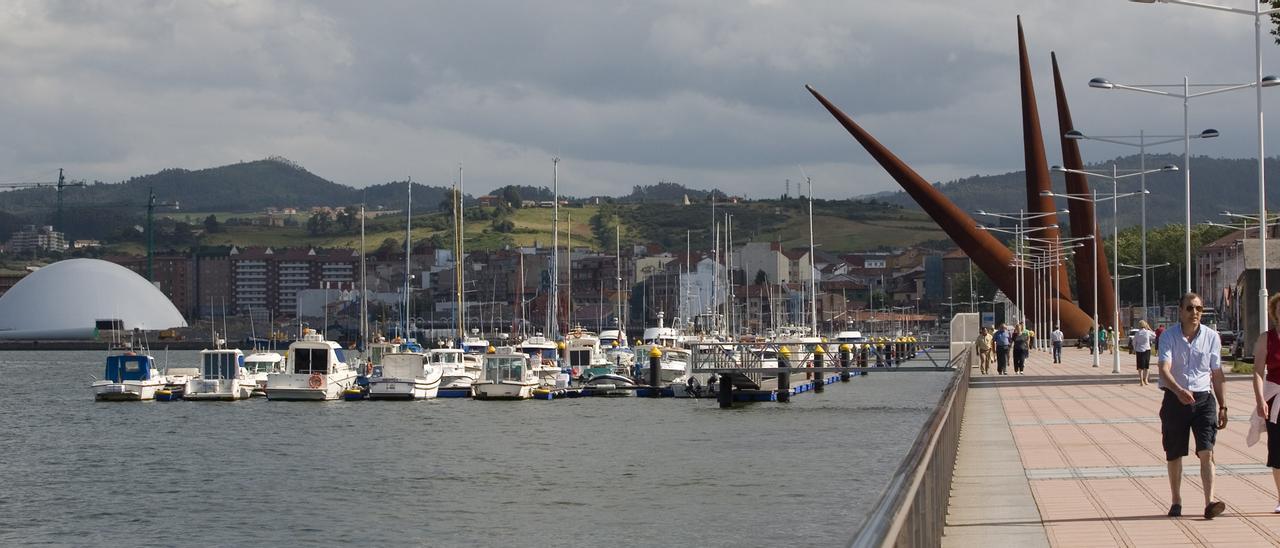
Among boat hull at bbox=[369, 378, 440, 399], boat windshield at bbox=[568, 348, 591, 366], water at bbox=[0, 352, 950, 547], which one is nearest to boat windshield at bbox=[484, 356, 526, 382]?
water at bbox=[0, 352, 950, 547]

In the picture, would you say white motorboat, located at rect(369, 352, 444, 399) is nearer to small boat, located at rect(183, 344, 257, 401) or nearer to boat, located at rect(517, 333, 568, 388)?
boat, located at rect(517, 333, 568, 388)

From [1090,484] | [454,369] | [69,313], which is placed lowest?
[1090,484]

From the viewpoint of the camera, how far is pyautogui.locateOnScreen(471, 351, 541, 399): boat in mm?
57281

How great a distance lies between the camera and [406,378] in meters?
58.8

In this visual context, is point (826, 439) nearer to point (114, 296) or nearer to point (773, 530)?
point (773, 530)

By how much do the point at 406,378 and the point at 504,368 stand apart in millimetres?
3532

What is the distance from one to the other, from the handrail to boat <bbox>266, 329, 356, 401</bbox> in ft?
154

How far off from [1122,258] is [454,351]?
105 m

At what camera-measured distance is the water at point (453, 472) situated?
80.6 ft

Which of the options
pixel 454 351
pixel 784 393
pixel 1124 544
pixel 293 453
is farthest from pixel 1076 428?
pixel 454 351

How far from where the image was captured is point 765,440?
3956 centimetres

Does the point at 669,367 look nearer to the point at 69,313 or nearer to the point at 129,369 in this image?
the point at 129,369

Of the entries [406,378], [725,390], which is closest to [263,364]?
[406,378]

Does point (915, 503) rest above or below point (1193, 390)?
below
